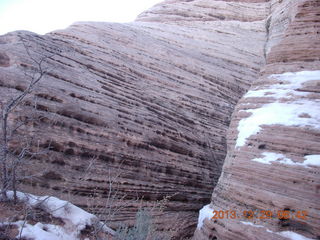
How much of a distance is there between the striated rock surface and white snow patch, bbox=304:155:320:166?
293 centimetres

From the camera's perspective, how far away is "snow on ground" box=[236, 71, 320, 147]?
4.86 metres

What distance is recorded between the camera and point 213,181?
7.29 meters

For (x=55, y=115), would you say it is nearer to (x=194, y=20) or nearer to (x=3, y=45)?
(x=3, y=45)

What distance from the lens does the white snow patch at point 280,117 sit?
481cm

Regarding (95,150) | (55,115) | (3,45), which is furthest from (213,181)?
(3,45)

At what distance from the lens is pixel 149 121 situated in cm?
665

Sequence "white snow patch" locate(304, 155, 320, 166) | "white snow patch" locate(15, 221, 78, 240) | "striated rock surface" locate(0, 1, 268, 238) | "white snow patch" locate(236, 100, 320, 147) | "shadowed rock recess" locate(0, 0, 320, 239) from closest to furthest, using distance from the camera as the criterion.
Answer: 1. "white snow patch" locate(15, 221, 78, 240)
2. "white snow patch" locate(304, 155, 320, 166)
3. "white snow patch" locate(236, 100, 320, 147)
4. "shadowed rock recess" locate(0, 0, 320, 239)
5. "striated rock surface" locate(0, 1, 268, 238)

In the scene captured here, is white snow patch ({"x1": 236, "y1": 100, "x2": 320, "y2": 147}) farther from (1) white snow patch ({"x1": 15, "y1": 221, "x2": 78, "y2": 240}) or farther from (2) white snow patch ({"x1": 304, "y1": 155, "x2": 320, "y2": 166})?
(1) white snow patch ({"x1": 15, "y1": 221, "x2": 78, "y2": 240})

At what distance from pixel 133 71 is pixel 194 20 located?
691 cm

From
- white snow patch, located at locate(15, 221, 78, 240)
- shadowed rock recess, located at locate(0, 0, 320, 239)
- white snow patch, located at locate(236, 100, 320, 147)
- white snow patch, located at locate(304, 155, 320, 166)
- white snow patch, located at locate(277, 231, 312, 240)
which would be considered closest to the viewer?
white snow patch, located at locate(15, 221, 78, 240)

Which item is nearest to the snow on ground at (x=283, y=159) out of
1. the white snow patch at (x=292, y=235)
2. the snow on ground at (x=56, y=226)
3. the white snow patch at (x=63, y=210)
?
the white snow patch at (x=292, y=235)

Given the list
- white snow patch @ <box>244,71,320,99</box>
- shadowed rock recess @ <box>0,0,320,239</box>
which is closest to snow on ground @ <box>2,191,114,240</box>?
shadowed rock recess @ <box>0,0,320,239</box>

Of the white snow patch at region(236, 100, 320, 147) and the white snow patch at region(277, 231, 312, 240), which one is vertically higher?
the white snow patch at region(236, 100, 320, 147)

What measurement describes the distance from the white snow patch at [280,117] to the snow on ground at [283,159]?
54 cm
